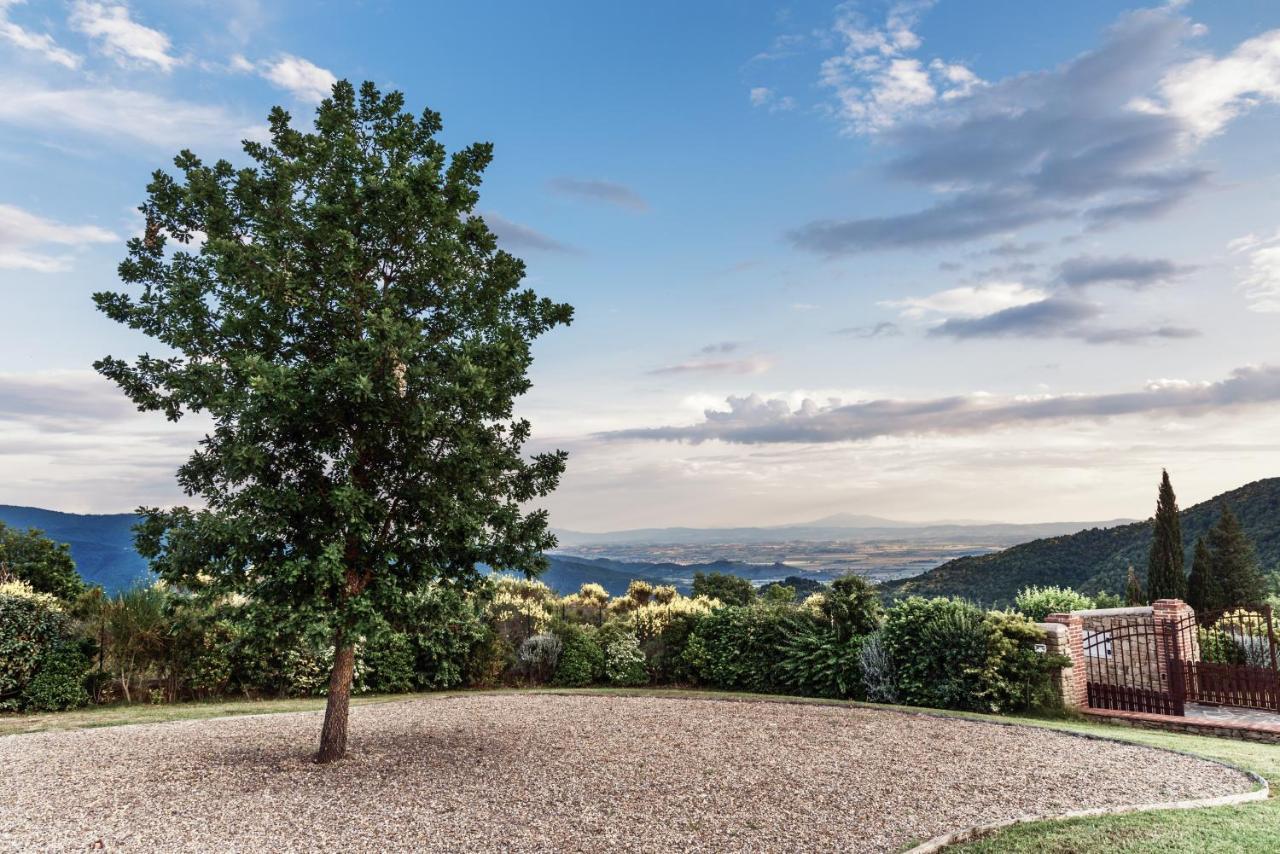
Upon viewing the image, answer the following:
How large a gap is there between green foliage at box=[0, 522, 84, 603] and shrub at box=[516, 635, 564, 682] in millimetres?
10926

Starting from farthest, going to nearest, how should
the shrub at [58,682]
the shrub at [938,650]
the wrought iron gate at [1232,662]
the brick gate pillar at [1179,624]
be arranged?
1. the brick gate pillar at [1179,624]
2. the shrub at [58,682]
3. the wrought iron gate at [1232,662]
4. the shrub at [938,650]

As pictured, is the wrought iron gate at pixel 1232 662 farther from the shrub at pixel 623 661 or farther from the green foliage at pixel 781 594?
the shrub at pixel 623 661

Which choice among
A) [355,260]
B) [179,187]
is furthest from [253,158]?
[355,260]

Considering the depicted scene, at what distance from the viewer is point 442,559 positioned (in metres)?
8.46

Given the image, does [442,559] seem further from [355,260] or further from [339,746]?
[355,260]

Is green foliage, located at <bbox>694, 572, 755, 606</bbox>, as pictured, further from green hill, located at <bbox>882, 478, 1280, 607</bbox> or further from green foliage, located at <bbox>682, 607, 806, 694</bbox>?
green hill, located at <bbox>882, 478, 1280, 607</bbox>

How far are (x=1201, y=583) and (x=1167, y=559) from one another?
154 cm

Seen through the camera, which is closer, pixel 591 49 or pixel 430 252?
pixel 430 252

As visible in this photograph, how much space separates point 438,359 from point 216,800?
4710 millimetres

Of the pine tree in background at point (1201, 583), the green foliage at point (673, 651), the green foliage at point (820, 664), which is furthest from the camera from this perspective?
the pine tree in background at point (1201, 583)

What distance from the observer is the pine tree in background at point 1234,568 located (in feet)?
92.0

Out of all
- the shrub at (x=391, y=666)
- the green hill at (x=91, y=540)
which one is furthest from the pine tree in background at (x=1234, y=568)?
the green hill at (x=91, y=540)

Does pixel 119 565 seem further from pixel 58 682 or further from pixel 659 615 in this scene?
pixel 659 615

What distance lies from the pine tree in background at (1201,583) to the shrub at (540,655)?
931 inches
